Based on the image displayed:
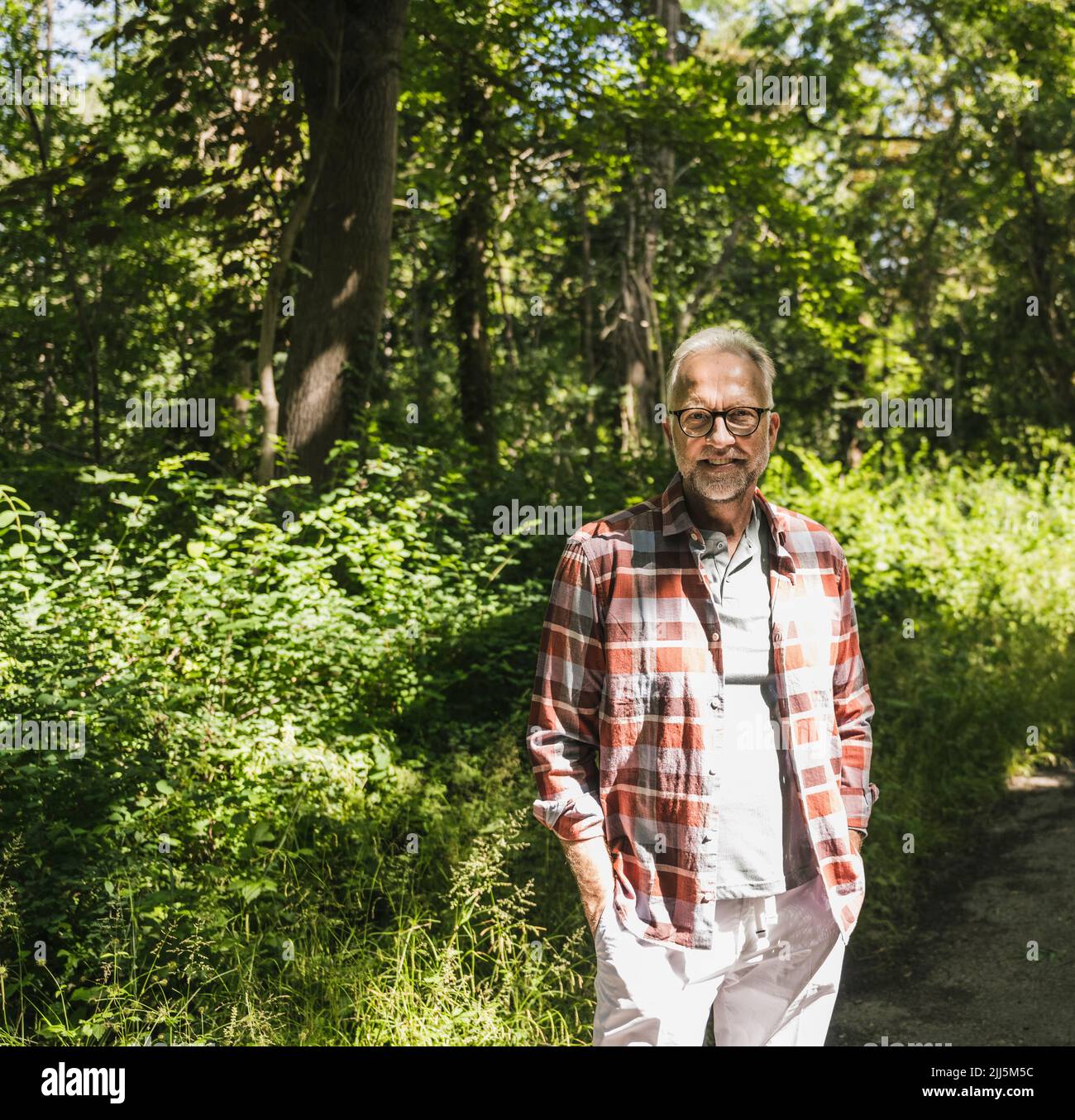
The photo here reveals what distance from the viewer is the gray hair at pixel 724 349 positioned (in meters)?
2.60

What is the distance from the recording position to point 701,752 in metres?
2.48

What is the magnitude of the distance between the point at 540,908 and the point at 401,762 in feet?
4.29

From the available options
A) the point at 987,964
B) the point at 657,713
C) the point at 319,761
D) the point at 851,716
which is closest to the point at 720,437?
the point at 657,713

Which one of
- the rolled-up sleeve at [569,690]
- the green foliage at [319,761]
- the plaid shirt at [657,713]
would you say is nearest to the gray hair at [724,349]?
the plaid shirt at [657,713]

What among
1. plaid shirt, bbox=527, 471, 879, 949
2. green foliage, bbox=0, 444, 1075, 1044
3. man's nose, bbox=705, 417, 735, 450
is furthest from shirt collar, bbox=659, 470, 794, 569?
green foliage, bbox=0, 444, 1075, 1044

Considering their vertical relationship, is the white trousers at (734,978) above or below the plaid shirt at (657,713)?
below

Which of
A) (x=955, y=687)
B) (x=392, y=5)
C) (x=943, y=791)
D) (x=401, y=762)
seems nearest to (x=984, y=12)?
(x=392, y=5)

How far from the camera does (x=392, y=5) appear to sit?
29.2 ft

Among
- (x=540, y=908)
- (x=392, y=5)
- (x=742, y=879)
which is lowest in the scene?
(x=540, y=908)

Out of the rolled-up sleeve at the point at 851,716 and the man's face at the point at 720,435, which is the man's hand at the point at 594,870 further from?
the man's face at the point at 720,435
